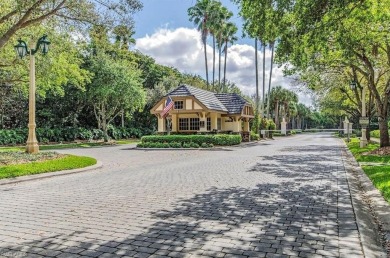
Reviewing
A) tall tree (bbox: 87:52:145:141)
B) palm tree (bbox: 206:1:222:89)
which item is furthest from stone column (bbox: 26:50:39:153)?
palm tree (bbox: 206:1:222:89)

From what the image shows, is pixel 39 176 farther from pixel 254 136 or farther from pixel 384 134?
pixel 254 136

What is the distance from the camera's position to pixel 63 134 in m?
37.2

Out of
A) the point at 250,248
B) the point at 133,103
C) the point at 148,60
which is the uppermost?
the point at 148,60

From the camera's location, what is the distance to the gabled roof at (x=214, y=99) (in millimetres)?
35281

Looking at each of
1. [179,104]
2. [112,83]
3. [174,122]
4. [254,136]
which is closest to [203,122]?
[179,104]

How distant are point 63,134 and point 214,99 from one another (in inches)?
639

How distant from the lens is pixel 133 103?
36.2 metres

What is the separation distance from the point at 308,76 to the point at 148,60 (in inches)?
1575

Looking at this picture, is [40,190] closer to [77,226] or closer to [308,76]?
[77,226]

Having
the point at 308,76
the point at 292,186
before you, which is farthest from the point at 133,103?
the point at 292,186

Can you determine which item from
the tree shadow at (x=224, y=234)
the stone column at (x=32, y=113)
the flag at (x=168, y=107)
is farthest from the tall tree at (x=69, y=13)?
the flag at (x=168, y=107)

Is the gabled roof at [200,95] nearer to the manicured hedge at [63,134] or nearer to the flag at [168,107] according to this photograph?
the flag at [168,107]

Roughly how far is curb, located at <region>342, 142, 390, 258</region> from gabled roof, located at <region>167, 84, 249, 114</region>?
2506 cm

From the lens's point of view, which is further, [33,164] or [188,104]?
[188,104]
